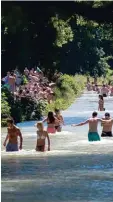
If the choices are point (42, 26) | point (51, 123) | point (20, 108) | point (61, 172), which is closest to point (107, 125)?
point (51, 123)

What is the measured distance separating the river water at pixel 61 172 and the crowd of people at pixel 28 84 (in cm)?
1015

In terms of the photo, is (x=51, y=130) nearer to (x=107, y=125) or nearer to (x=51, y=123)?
(x=51, y=123)

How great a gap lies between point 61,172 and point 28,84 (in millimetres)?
23856

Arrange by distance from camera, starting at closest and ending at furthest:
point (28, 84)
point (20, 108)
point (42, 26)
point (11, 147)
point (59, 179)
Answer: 1. point (59, 179)
2. point (11, 147)
3. point (20, 108)
4. point (42, 26)
5. point (28, 84)

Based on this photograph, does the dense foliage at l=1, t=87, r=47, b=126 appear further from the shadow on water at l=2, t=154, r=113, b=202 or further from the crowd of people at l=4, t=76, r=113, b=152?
the shadow on water at l=2, t=154, r=113, b=202

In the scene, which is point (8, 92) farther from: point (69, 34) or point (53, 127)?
point (69, 34)

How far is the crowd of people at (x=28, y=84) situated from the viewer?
3478 cm

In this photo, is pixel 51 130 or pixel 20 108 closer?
pixel 51 130

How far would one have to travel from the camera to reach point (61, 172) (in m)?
15.9

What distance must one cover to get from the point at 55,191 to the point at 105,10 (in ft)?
53.2

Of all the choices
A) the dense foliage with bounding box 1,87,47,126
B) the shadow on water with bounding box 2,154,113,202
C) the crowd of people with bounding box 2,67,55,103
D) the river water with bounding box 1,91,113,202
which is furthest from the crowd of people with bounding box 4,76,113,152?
the dense foliage with bounding box 1,87,47,126

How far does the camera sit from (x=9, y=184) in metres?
14.1

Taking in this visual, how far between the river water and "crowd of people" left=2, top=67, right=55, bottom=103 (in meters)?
10.1

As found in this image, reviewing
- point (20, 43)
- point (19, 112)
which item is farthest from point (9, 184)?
point (20, 43)
